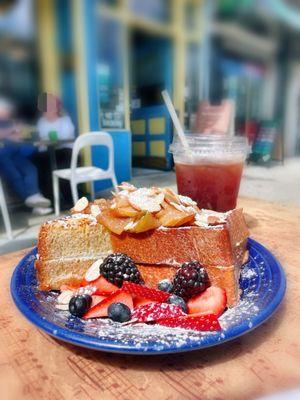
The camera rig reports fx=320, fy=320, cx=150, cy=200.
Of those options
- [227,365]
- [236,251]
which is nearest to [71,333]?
[227,365]

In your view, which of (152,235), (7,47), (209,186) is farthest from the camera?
(7,47)

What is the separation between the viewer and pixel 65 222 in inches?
28.3

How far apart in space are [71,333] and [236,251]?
390 mm

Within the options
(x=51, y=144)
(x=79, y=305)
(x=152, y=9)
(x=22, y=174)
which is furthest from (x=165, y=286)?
(x=152, y=9)

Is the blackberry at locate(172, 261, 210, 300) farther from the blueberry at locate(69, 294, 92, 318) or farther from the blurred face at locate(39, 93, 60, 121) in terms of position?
the blurred face at locate(39, 93, 60, 121)

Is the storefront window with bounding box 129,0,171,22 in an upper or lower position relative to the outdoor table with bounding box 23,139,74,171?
upper

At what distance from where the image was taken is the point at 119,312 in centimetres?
51

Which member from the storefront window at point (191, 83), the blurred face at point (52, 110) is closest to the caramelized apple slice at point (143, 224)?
the blurred face at point (52, 110)

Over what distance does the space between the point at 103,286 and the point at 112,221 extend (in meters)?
0.14

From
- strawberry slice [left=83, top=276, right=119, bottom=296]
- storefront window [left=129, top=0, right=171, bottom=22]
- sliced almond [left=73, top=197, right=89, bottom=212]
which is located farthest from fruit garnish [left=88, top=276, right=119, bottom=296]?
storefront window [left=129, top=0, right=171, bottom=22]

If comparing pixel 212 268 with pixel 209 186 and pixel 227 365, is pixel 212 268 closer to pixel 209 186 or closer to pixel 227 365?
pixel 227 365

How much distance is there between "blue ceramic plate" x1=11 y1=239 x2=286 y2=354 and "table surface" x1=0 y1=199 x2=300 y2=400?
0.03 metres

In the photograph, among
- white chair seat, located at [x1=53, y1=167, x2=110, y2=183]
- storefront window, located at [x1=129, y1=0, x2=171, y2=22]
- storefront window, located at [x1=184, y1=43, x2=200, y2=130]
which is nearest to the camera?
white chair seat, located at [x1=53, y1=167, x2=110, y2=183]

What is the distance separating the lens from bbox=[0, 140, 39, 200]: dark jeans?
3.29 m
